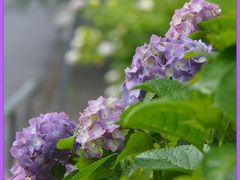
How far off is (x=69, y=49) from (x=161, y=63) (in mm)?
4931

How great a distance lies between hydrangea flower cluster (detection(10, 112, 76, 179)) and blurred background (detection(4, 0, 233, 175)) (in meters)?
2.18

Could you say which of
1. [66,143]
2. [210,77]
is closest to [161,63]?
[66,143]

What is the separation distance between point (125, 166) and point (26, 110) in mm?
3536

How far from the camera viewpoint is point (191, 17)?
927mm

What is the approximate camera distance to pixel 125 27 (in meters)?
4.62

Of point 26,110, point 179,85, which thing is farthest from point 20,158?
point 26,110

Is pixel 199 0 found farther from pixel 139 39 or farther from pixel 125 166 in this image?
pixel 139 39

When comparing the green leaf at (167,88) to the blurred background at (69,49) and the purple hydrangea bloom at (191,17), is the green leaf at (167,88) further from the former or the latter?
the blurred background at (69,49)

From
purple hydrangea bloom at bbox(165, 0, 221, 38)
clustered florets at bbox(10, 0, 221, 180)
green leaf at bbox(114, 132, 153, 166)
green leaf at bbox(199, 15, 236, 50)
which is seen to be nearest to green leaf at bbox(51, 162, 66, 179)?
clustered florets at bbox(10, 0, 221, 180)

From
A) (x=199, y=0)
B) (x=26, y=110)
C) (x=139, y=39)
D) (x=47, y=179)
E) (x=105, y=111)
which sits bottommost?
(x=26, y=110)

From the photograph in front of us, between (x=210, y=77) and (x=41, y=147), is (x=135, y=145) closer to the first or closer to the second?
(x=41, y=147)

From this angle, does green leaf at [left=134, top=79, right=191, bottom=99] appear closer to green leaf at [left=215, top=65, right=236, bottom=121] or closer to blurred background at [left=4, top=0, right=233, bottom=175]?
green leaf at [left=215, top=65, right=236, bottom=121]

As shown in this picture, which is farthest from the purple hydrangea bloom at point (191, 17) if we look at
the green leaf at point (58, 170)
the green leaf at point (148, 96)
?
the green leaf at point (58, 170)

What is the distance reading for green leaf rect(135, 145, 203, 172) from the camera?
767 millimetres
